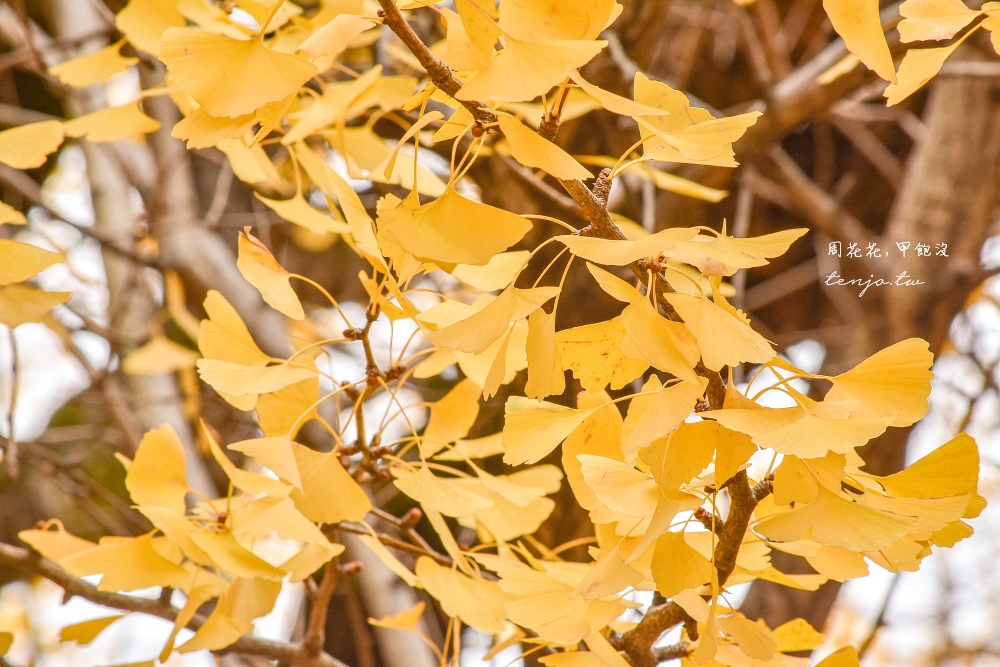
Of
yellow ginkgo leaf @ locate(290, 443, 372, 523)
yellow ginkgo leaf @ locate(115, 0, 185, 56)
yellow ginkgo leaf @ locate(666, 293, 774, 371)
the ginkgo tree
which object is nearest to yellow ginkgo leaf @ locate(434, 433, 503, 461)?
the ginkgo tree

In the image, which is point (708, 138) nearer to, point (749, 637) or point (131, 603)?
point (749, 637)

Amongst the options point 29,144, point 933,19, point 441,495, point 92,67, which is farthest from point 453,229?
point 92,67

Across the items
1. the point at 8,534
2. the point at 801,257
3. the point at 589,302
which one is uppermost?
the point at 589,302

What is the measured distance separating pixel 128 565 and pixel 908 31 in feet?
1.52

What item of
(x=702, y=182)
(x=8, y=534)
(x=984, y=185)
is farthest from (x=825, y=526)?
(x=8, y=534)

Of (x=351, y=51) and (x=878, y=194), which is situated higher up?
(x=351, y=51)

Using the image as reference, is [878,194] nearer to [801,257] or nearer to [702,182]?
[801,257]

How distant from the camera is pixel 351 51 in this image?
1056 millimetres

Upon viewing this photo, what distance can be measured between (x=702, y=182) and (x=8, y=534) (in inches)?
62.4

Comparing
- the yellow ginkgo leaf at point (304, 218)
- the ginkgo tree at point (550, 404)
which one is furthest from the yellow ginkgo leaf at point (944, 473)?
the yellow ginkgo leaf at point (304, 218)

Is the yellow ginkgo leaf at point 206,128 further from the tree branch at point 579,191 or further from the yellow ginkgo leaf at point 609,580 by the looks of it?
the yellow ginkgo leaf at point 609,580

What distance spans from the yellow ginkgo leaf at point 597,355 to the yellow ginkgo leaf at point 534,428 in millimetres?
19

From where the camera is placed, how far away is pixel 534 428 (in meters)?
0.36

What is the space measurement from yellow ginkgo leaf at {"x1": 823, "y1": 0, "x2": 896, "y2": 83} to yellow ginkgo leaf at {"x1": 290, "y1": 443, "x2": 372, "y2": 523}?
29cm
